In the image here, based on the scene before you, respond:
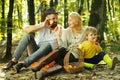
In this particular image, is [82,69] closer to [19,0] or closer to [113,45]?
[113,45]

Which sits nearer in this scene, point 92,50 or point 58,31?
point 92,50

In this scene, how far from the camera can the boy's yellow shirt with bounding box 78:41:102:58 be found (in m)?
6.86

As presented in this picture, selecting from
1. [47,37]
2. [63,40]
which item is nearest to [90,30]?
[63,40]

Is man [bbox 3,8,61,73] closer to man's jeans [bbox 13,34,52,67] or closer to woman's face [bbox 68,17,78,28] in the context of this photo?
man's jeans [bbox 13,34,52,67]

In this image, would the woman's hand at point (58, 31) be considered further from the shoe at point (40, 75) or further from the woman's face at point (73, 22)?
the shoe at point (40, 75)

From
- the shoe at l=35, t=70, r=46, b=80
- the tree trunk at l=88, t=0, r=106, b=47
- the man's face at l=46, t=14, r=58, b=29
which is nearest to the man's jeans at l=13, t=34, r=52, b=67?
the man's face at l=46, t=14, r=58, b=29

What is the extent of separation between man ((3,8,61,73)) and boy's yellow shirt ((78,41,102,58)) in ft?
1.91

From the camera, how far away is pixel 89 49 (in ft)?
22.5

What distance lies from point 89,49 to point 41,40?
3.58 ft

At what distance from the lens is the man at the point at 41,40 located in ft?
22.5

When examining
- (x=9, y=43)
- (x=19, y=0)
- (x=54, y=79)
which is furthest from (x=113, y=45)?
(x=19, y=0)

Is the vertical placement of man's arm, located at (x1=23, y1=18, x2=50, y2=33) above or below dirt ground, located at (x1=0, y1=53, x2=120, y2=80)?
above

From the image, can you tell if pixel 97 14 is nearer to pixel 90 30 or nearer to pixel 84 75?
pixel 90 30

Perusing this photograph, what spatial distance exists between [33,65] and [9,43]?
Result: 1226cm
